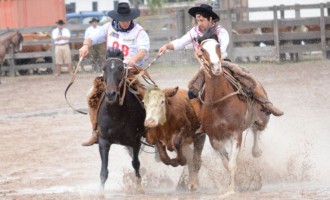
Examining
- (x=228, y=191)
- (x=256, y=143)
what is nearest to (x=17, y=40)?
(x=256, y=143)

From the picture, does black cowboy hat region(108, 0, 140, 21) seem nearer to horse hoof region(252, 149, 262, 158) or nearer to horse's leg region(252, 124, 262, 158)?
horse's leg region(252, 124, 262, 158)

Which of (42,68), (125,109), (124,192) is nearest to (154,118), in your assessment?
(125,109)

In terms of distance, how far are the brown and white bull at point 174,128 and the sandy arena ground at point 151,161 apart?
0.77 feet

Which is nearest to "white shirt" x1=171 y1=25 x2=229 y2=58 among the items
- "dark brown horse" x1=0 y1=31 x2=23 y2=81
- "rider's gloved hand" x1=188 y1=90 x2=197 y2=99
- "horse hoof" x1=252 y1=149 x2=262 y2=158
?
"rider's gloved hand" x1=188 y1=90 x2=197 y2=99

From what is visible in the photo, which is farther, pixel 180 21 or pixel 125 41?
pixel 180 21

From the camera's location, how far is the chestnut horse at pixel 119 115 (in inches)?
407

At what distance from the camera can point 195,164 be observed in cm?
1130

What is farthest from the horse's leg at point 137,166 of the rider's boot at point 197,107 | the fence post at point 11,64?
the fence post at point 11,64

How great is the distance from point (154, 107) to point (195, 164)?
3.84 ft

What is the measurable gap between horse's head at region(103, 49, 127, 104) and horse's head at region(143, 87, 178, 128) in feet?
1.04

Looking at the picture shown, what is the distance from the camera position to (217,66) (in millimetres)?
10164

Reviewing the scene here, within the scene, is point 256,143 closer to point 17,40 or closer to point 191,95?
point 191,95

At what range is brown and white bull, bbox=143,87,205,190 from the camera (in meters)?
10.6

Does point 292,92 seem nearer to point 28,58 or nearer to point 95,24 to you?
point 95,24
